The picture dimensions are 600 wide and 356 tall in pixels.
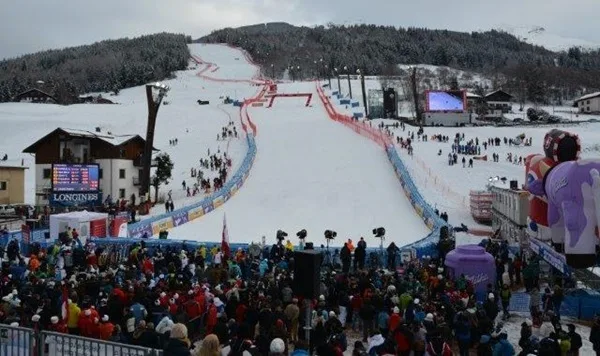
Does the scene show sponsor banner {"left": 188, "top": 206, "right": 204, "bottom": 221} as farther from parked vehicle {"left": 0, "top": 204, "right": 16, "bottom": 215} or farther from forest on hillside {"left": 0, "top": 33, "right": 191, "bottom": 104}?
forest on hillside {"left": 0, "top": 33, "right": 191, "bottom": 104}

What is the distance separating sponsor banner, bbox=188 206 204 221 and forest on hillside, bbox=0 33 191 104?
75046 mm

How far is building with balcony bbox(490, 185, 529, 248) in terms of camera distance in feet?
62.4

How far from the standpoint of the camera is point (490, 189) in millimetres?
24875

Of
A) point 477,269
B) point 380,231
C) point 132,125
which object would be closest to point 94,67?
point 132,125

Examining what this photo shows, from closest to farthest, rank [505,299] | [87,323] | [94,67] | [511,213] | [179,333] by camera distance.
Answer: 1. [179,333]
2. [87,323]
3. [505,299]
4. [511,213]
5. [94,67]

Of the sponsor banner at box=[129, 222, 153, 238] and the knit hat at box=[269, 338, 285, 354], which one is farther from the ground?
the knit hat at box=[269, 338, 285, 354]

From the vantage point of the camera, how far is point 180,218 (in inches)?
1013

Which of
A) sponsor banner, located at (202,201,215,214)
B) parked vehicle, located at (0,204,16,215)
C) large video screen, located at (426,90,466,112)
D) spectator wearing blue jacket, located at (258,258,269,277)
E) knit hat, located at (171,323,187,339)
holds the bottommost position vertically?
parked vehicle, located at (0,204,16,215)

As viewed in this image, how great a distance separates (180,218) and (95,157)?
12184 millimetres

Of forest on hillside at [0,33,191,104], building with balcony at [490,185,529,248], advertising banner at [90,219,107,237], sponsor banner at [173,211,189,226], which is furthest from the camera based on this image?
forest on hillside at [0,33,191,104]

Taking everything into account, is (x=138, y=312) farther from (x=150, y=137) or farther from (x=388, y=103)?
(x=388, y=103)

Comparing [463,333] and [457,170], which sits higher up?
[457,170]

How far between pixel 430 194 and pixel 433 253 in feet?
A: 44.4

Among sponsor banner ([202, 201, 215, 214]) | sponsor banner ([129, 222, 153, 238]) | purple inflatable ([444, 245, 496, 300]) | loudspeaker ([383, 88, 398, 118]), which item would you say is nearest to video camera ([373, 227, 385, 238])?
purple inflatable ([444, 245, 496, 300])
